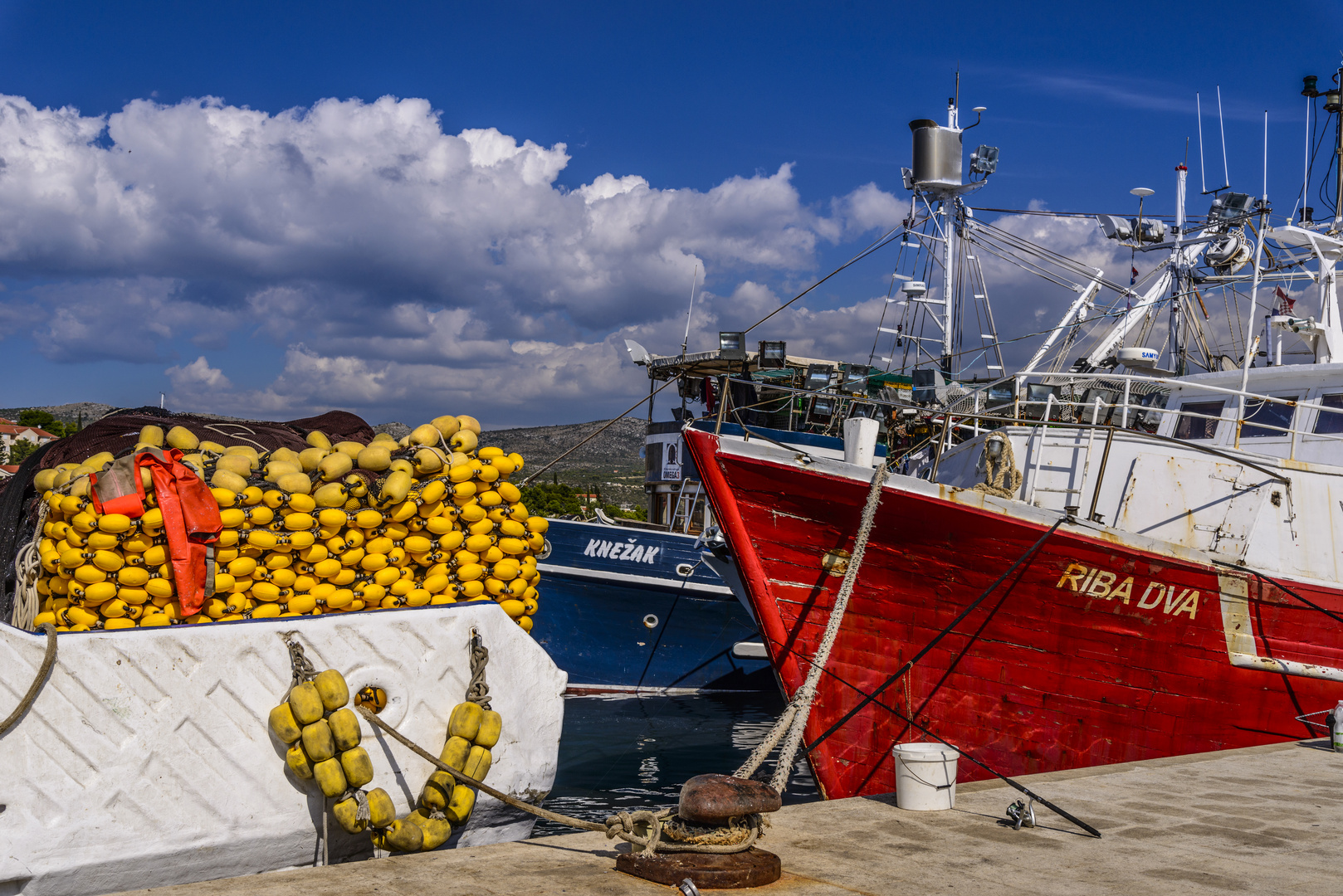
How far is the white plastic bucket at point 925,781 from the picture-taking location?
5516 millimetres

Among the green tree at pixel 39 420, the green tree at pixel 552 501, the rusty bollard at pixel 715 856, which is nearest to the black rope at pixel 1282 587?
the rusty bollard at pixel 715 856

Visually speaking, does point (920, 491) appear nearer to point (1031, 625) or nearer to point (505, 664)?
point (1031, 625)

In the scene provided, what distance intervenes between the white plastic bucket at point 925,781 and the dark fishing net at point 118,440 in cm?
463

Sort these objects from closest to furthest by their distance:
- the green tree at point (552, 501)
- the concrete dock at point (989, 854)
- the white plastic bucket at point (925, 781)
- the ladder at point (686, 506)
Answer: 1. the concrete dock at point (989, 854)
2. the white plastic bucket at point (925, 781)
3. the ladder at point (686, 506)
4. the green tree at point (552, 501)

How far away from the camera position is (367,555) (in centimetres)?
556

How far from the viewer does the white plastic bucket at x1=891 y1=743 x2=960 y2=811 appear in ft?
18.1

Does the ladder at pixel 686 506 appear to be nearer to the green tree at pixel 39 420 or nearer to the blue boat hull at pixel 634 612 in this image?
the blue boat hull at pixel 634 612

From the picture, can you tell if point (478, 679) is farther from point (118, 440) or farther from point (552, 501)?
point (552, 501)

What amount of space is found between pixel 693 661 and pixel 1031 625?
24.6ft

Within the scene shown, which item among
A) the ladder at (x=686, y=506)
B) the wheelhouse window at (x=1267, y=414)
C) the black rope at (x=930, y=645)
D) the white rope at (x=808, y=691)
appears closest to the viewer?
the white rope at (x=808, y=691)

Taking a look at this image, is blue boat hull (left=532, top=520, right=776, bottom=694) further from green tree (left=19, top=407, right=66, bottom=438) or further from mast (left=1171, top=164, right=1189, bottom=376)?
green tree (left=19, top=407, right=66, bottom=438)

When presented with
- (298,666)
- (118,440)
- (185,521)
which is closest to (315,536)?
(185,521)

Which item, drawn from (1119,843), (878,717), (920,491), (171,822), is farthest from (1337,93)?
(171,822)

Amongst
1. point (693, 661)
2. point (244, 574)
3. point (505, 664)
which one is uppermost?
point (244, 574)
